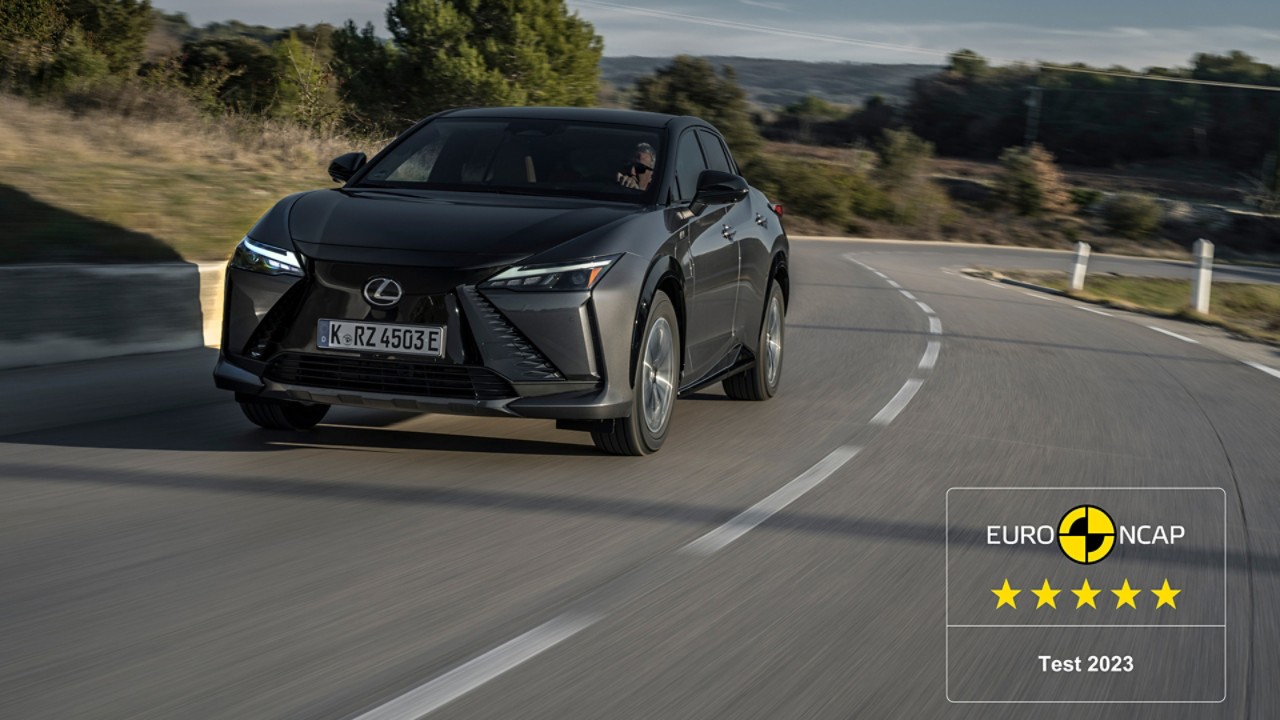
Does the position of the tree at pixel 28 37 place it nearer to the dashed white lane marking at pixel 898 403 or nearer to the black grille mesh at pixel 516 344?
the dashed white lane marking at pixel 898 403

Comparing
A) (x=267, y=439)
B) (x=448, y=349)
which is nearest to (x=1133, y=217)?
(x=267, y=439)

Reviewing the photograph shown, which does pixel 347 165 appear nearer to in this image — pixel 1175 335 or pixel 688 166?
pixel 688 166

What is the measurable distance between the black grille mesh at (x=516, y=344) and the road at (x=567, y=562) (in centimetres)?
49

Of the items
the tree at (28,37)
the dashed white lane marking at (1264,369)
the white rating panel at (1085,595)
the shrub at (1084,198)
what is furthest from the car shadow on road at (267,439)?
the shrub at (1084,198)

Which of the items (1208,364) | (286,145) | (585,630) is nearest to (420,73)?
(286,145)

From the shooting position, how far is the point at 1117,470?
7.07 meters

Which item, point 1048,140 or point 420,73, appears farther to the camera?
point 1048,140

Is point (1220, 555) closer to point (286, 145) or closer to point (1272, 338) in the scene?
point (1272, 338)

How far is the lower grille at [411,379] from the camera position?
237 inches

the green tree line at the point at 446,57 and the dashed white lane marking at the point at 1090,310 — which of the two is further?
the green tree line at the point at 446,57

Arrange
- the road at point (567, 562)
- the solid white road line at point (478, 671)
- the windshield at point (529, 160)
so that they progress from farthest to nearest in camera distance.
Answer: the windshield at point (529, 160) < the road at point (567, 562) < the solid white road line at point (478, 671)

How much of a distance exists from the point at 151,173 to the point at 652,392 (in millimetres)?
8693

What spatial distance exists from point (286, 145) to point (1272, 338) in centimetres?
1269

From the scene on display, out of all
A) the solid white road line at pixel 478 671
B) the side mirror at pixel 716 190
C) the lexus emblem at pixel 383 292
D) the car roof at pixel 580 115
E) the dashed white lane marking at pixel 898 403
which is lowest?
the dashed white lane marking at pixel 898 403
